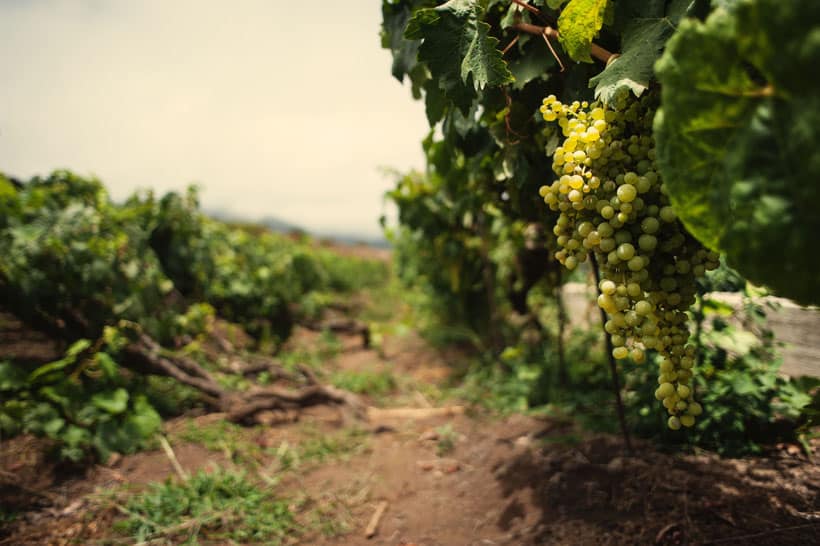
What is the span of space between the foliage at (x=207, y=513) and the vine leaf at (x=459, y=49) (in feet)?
6.77

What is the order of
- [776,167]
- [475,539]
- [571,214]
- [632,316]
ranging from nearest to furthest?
[776,167] → [632,316] → [571,214] → [475,539]

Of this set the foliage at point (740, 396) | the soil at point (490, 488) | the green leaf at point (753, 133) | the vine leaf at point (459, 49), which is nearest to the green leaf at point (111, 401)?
the soil at point (490, 488)

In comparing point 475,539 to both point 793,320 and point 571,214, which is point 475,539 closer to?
point 571,214

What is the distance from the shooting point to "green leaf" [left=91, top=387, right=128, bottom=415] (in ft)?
8.59

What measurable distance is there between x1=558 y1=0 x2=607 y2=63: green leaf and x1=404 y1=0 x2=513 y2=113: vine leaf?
0.52 feet

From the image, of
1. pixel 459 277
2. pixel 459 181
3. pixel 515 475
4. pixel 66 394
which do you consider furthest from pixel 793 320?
pixel 66 394

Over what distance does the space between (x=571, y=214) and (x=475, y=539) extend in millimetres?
1501

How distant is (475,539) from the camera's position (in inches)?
71.7

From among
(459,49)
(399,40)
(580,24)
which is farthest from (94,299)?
(580,24)

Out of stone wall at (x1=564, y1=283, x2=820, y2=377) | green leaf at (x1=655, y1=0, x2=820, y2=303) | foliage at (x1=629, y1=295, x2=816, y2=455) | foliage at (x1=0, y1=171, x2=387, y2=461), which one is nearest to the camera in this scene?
green leaf at (x1=655, y1=0, x2=820, y2=303)

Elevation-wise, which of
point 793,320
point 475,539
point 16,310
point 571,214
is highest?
point 571,214

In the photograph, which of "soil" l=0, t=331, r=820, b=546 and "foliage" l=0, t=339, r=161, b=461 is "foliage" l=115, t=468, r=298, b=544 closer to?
"soil" l=0, t=331, r=820, b=546

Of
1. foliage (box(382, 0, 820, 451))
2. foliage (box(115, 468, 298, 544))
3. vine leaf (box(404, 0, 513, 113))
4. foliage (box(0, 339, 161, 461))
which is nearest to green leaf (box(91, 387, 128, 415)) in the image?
foliage (box(0, 339, 161, 461))

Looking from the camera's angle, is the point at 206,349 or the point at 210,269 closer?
the point at 206,349
